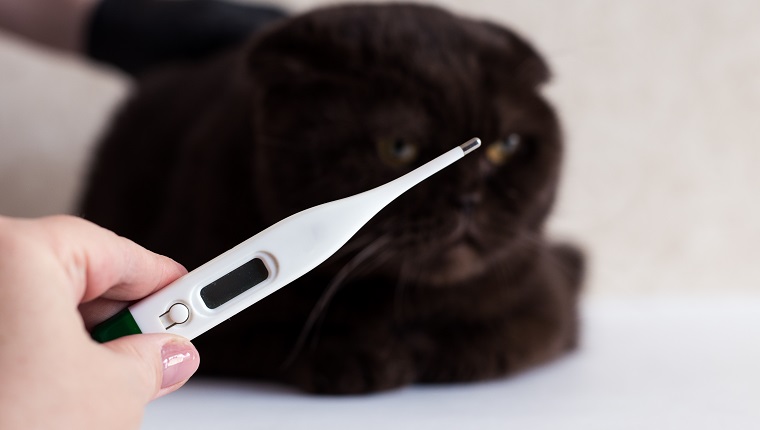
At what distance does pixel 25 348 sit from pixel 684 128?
4.66 ft

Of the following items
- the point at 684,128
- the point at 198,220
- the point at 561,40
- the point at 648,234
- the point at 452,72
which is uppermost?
the point at 452,72

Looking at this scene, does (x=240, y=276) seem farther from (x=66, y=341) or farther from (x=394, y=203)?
(x=394, y=203)

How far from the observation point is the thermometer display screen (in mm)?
512

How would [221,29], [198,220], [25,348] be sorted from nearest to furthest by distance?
[25,348], [198,220], [221,29]

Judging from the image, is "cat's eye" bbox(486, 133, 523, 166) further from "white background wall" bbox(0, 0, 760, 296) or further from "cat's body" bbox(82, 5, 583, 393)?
"white background wall" bbox(0, 0, 760, 296)

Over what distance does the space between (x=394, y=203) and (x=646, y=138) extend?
89 cm

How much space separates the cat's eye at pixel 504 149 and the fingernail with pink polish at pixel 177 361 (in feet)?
1.64

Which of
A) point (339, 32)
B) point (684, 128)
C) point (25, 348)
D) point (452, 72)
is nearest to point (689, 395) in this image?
point (452, 72)

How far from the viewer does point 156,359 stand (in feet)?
1.63

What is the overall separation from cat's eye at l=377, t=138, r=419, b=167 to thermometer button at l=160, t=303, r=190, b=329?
40 centimetres

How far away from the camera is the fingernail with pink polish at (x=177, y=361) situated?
508mm

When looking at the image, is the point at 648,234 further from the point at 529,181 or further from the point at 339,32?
the point at 339,32

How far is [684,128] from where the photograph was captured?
5.18 feet

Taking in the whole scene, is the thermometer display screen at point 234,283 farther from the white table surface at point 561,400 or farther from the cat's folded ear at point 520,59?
the cat's folded ear at point 520,59
